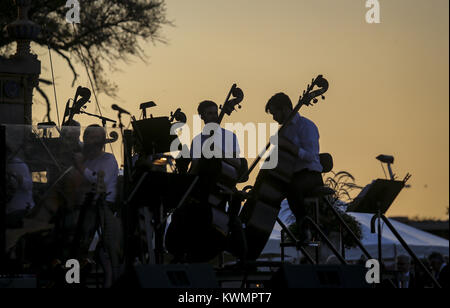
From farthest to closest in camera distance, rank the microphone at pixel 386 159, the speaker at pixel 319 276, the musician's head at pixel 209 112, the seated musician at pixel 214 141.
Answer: the microphone at pixel 386 159 < the musician's head at pixel 209 112 < the seated musician at pixel 214 141 < the speaker at pixel 319 276

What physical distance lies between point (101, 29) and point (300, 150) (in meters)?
12.5

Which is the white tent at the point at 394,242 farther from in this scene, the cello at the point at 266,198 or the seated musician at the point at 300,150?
the cello at the point at 266,198

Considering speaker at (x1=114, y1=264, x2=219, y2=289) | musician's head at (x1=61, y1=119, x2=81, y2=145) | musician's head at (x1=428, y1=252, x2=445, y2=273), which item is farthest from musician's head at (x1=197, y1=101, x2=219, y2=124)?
musician's head at (x1=428, y1=252, x2=445, y2=273)

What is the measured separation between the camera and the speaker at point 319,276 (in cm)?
684

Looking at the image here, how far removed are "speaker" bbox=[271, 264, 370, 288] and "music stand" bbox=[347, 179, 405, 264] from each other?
1817mm

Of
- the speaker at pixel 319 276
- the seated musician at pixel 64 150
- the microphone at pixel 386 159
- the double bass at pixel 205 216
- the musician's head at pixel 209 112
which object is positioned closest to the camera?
the speaker at pixel 319 276

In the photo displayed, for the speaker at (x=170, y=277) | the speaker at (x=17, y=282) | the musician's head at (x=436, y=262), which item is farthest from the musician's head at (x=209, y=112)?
the musician's head at (x=436, y=262)

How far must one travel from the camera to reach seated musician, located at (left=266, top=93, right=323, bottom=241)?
8344 millimetres

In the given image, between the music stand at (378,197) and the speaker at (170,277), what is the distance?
244 centimetres

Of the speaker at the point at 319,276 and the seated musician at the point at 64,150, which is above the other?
the seated musician at the point at 64,150

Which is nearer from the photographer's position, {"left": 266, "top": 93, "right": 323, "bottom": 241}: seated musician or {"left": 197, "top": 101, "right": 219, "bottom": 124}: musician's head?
{"left": 266, "top": 93, "right": 323, "bottom": 241}: seated musician

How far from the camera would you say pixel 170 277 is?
6691 mm

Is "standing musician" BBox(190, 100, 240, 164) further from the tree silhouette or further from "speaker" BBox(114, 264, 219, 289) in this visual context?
the tree silhouette
